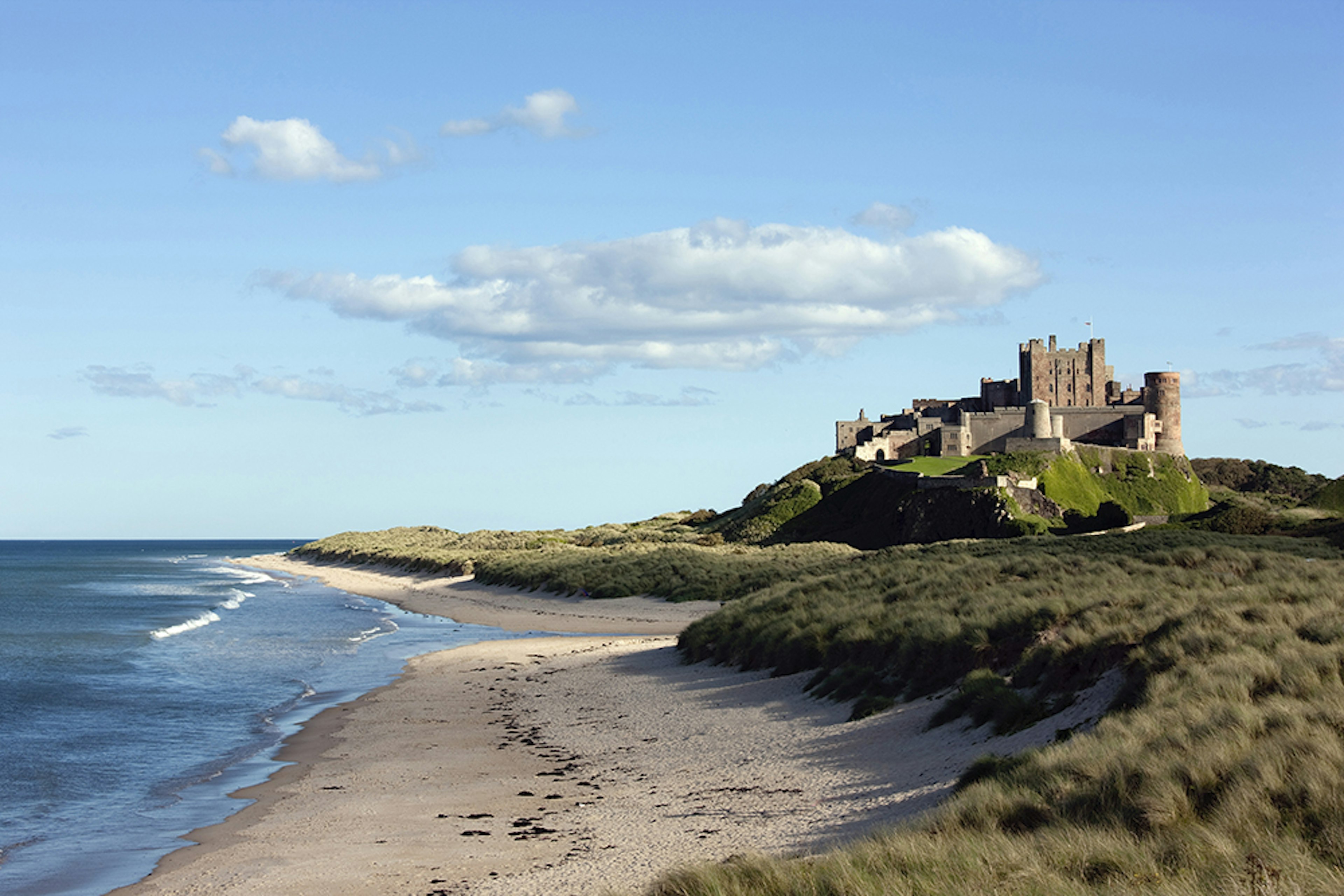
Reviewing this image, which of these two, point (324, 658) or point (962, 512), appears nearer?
point (324, 658)

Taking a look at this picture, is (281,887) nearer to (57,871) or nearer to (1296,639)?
(57,871)

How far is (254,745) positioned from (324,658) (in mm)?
14089

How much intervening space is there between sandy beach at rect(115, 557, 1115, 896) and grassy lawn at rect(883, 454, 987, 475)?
49293mm

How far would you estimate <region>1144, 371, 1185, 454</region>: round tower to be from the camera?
263 ft

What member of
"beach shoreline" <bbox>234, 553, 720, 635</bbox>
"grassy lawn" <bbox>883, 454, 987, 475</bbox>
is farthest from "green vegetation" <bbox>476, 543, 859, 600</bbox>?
"grassy lawn" <bbox>883, 454, 987, 475</bbox>

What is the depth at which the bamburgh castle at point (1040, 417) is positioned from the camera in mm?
78438

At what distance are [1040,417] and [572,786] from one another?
66.3m

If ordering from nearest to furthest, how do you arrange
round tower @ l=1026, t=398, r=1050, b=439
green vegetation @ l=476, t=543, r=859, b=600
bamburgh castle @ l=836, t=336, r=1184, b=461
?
green vegetation @ l=476, t=543, r=859, b=600 → round tower @ l=1026, t=398, r=1050, b=439 → bamburgh castle @ l=836, t=336, r=1184, b=461

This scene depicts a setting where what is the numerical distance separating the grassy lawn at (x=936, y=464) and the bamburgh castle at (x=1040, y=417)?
84.1 inches

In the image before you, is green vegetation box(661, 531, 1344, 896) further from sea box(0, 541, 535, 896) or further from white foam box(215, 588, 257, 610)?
white foam box(215, 588, 257, 610)

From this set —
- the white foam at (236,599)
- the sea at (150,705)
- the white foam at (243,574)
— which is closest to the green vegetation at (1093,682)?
the sea at (150,705)

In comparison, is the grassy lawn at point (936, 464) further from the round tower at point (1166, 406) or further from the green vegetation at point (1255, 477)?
the green vegetation at point (1255, 477)

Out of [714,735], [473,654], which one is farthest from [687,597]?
[714,735]

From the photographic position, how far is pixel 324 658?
3309cm
